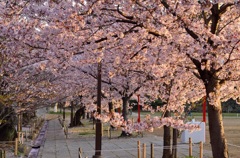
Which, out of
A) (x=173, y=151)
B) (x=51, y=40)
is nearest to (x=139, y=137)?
(x=173, y=151)

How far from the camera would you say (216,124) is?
7.52 m

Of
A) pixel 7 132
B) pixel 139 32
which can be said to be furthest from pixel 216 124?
pixel 7 132

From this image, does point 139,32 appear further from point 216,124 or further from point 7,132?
point 7,132

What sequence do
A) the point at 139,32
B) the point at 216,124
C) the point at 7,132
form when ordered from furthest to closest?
the point at 7,132
the point at 139,32
the point at 216,124

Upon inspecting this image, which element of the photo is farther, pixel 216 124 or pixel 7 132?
pixel 7 132

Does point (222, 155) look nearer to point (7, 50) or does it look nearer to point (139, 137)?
point (7, 50)

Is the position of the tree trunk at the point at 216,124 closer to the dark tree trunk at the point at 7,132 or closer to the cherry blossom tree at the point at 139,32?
the cherry blossom tree at the point at 139,32

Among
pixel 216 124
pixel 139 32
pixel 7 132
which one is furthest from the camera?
pixel 7 132

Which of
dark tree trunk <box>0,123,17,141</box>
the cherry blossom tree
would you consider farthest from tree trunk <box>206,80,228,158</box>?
dark tree trunk <box>0,123,17,141</box>

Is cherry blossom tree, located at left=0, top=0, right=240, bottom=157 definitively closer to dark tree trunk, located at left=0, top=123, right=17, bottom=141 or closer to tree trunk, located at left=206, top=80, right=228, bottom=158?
tree trunk, located at left=206, top=80, right=228, bottom=158

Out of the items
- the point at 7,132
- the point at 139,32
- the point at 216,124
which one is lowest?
the point at 7,132

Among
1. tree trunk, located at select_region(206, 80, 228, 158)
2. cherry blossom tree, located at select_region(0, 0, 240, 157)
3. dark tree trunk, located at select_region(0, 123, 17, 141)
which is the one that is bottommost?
dark tree trunk, located at select_region(0, 123, 17, 141)

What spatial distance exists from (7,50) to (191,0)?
5.70 meters

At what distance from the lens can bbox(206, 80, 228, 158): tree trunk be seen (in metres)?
7.42
